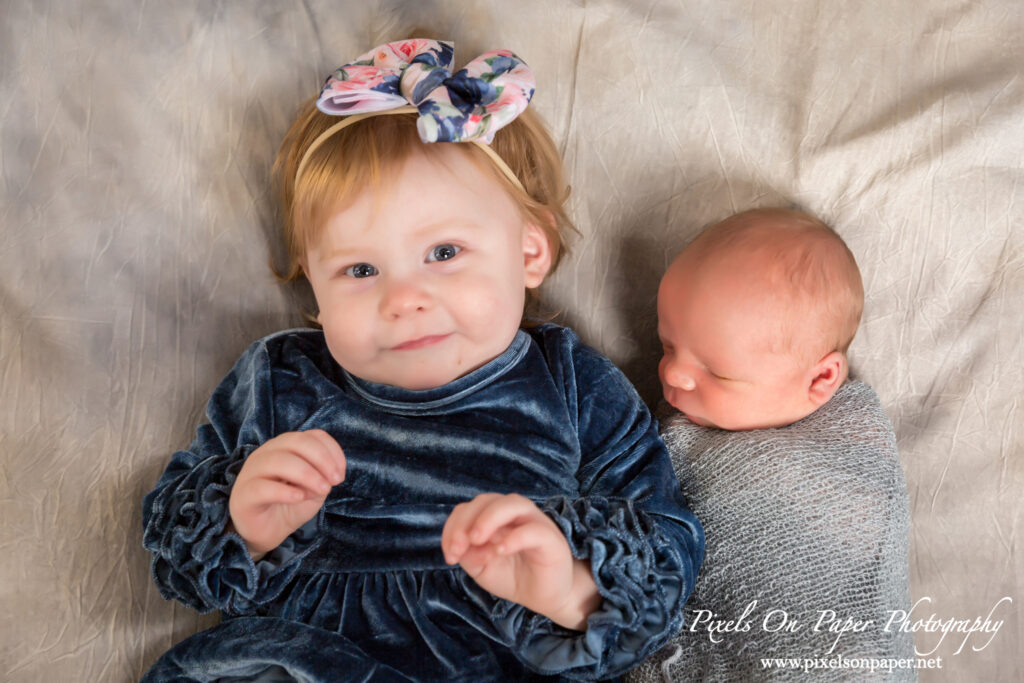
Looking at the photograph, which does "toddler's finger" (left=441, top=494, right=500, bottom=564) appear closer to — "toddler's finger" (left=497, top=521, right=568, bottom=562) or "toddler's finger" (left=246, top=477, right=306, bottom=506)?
"toddler's finger" (left=497, top=521, right=568, bottom=562)

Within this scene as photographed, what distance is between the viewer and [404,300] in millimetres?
1119

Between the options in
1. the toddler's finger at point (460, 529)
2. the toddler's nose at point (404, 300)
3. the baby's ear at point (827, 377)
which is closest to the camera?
the toddler's finger at point (460, 529)

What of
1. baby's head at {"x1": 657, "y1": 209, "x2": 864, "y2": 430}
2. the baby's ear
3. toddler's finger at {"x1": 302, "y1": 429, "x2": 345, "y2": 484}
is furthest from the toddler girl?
the baby's ear

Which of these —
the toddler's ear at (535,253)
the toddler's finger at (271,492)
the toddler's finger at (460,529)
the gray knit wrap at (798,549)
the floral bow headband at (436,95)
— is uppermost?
the floral bow headband at (436,95)

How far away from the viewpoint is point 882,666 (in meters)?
1.13

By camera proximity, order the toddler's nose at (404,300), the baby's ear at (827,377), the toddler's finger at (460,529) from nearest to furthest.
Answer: the toddler's finger at (460,529)
the toddler's nose at (404,300)
the baby's ear at (827,377)

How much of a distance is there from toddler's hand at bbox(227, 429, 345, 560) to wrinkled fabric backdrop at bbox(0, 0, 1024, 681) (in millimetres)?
298

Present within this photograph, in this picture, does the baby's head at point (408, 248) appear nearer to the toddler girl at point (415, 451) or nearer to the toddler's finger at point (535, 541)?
the toddler girl at point (415, 451)

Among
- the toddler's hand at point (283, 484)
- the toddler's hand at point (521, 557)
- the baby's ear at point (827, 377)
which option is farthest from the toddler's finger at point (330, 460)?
the baby's ear at point (827, 377)

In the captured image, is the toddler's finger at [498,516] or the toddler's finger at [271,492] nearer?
the toddler's finger at [498,516]

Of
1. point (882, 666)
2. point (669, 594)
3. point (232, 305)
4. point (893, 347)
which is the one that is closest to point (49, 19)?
point (232, 305)

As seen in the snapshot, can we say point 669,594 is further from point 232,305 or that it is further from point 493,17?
point 493,17

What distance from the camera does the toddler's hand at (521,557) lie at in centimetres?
92

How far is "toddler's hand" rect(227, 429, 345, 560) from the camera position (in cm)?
101
